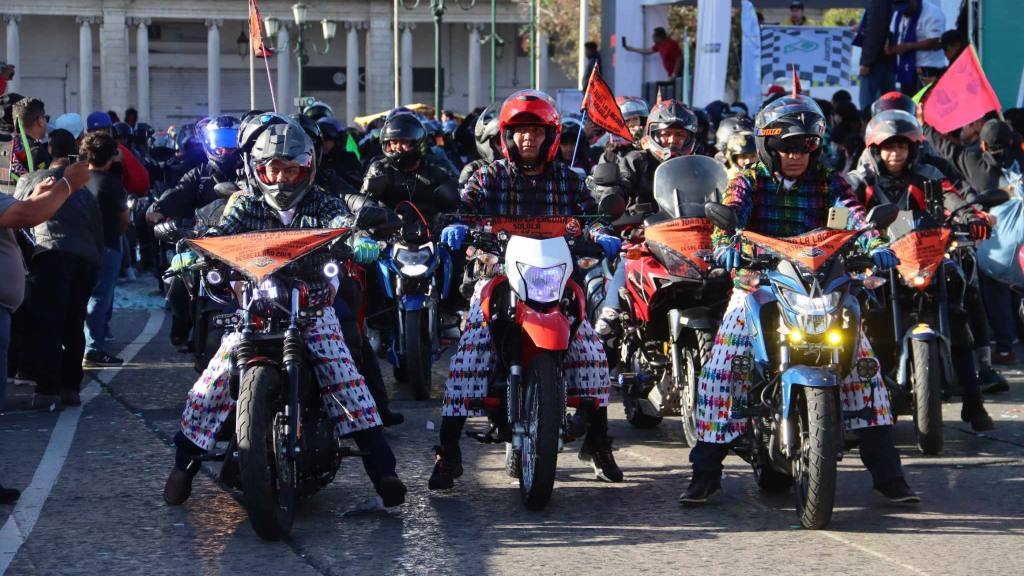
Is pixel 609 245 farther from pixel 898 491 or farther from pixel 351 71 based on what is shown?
pixel 351 71

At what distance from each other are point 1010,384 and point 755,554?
17.1 ft

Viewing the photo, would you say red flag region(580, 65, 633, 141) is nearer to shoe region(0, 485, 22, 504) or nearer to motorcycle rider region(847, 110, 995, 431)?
motorcycle rider region(847, 110, 995, 431)

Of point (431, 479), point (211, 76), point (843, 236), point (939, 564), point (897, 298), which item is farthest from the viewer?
point (211, 76)

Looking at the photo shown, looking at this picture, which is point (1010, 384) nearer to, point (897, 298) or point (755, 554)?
point (897, 298)

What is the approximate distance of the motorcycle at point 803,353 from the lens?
20.9 feet

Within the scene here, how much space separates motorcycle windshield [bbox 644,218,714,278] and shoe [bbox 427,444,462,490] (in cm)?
164

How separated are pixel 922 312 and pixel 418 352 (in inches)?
121

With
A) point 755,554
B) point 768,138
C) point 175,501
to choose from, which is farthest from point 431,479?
point 768,138

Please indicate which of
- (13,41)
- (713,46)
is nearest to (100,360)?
(713,46)

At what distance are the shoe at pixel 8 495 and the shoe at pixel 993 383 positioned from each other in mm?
5783

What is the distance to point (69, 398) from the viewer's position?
403 inches

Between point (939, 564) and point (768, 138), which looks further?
point (768, 138)

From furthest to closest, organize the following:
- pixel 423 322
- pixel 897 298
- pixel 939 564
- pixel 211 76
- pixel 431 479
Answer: pixel 211 76 → pixel 423 322 → pixel 897 298 → pixel 431 479 → pixel 939 564

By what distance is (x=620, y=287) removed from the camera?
9.04 meters
